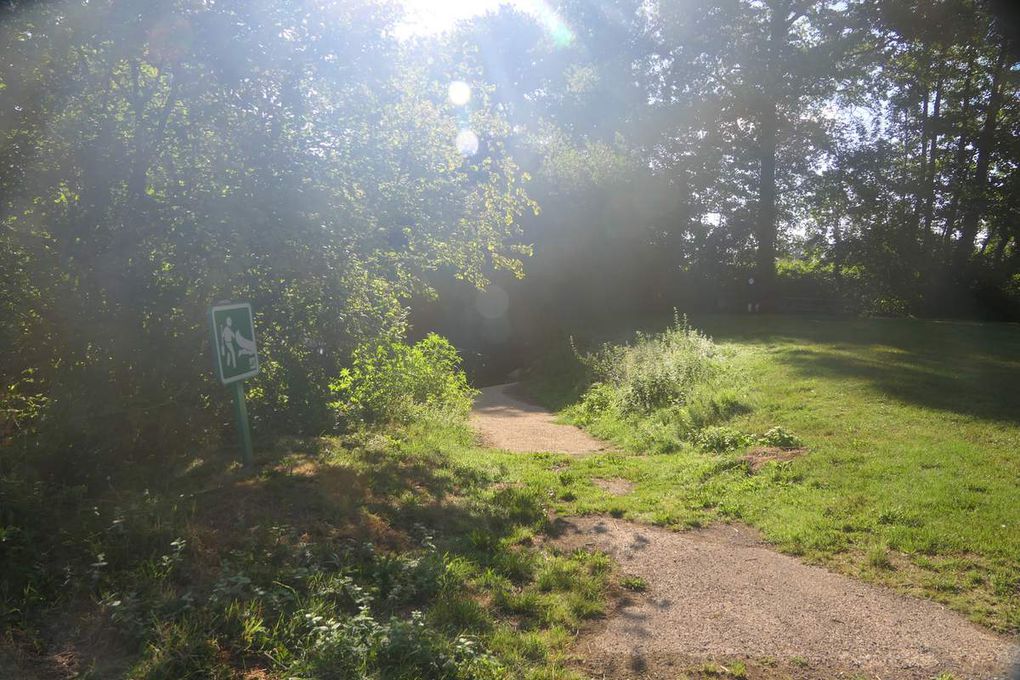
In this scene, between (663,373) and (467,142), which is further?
(663,373)

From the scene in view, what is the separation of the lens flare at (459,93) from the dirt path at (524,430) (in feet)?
16.0

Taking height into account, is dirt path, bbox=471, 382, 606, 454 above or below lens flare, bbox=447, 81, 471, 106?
below

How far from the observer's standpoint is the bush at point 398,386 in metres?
9.95

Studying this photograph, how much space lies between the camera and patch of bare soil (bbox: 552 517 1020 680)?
3918 mm

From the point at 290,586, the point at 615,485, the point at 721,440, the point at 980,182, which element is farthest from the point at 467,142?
the point at 980,182

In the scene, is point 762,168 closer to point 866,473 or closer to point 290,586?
point 866,473

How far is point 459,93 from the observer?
8.74m

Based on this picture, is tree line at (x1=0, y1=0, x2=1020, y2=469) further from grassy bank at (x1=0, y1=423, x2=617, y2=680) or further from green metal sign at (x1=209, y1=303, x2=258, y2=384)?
grassy bank at (x1=0, y1=423, x2=617, y2=680)

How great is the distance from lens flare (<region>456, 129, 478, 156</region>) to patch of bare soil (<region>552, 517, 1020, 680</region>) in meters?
5.10

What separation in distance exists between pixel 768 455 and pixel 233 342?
231 inches

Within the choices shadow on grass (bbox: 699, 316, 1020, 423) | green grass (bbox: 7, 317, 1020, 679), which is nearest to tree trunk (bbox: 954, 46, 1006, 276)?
shadow on grass (bbox: 699, 316, 1020, 423)

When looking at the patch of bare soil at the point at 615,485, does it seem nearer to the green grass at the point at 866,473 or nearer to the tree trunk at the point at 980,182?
the green grass at the point at 866,473

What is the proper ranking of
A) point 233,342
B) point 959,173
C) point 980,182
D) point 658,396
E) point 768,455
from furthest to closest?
point 959,173 < point 980,182 < point 658,396 < point 768,455 < point 233,342

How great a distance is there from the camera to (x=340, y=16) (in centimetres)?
730
